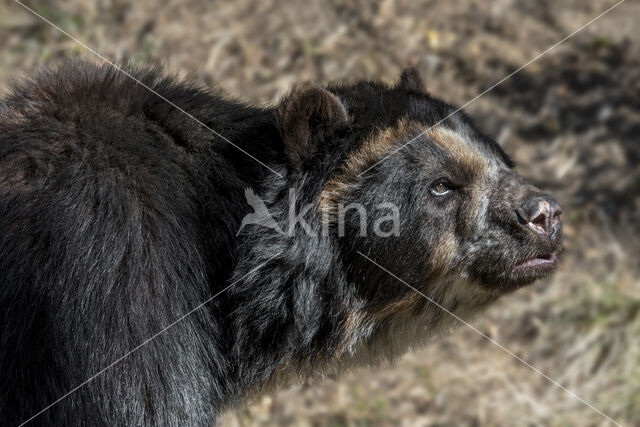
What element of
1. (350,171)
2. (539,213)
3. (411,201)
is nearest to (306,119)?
(350,171)

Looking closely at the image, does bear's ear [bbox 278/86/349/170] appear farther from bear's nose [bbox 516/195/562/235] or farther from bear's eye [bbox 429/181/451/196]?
bear's nose [bbox 516/195/562/235]

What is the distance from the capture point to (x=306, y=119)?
485cm

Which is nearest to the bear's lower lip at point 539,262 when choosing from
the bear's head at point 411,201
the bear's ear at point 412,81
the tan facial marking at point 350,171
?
the bear's head at point 411,201

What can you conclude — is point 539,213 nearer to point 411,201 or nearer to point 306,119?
point 411,201

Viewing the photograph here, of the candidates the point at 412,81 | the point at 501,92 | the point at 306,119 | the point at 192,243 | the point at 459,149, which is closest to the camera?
the point at 192,243

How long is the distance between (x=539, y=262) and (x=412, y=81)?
1.46 m

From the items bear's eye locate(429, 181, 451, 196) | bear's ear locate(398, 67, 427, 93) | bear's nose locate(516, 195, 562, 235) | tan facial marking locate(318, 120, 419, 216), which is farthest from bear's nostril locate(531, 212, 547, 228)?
bear's ear locate(398, 67, 427, 93)

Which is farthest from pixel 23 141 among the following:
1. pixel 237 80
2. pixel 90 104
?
pixel 237 80

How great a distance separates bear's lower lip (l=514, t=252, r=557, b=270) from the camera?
511 centimetres

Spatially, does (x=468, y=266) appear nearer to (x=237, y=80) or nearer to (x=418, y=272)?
(x=418, y=272)

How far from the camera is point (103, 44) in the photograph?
9.41 metres

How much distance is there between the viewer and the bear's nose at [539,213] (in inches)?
198

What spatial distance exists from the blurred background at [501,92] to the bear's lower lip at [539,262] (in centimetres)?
282

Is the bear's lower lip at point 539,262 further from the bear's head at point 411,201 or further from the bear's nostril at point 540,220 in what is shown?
the bear's nostril at point 540,220
